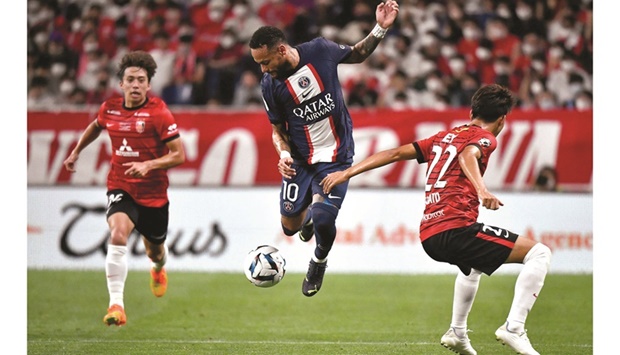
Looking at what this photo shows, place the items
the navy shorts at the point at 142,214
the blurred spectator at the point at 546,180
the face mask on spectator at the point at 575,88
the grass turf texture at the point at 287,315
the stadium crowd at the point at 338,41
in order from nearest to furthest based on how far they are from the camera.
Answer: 1. the grass turf texture at the point at 287,315
2. the navy shorts at the point at 142,214
3. the blurred spectator at the point at 546,180
4. the face mask on spectator at the point at 575,88
5. the stadium crowd at the point at 338,41

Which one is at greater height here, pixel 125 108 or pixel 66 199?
pixel 125 108

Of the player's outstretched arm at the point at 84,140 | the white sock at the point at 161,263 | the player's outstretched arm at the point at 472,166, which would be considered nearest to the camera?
the player's outstretched arm at the point at 472,166

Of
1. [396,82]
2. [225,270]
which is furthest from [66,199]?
[396,82]

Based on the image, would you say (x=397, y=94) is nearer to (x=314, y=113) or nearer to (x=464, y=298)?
(x=314, y=113)

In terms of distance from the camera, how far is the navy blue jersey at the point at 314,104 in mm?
8578

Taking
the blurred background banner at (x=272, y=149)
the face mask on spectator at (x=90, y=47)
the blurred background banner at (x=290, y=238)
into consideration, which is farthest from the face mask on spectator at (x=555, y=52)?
the face mask on spectator at (x=90, y=47)

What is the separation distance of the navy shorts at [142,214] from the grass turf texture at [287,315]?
100 centimetres

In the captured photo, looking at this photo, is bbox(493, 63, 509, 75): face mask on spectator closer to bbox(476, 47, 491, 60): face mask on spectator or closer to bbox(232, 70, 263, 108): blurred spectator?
bbox(476, 47, 491, 60): face mask on spectator

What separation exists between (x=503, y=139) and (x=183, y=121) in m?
5.30

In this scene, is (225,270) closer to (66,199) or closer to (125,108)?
(66,199)

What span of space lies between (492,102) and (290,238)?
7.87 metres

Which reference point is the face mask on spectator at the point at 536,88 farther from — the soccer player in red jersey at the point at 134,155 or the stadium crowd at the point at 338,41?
the soccer player in red jersey at the point at 134,155
